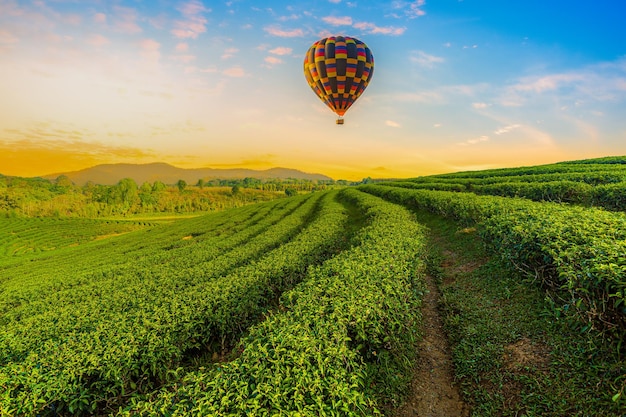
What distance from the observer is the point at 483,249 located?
11.7m

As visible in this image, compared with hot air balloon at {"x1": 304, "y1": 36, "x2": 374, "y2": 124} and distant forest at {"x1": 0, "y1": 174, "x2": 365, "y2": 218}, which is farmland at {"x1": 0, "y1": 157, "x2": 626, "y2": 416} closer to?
hot air balloon at {"x1": 304, "y1": 36, "x2": 374, "y2": 124}

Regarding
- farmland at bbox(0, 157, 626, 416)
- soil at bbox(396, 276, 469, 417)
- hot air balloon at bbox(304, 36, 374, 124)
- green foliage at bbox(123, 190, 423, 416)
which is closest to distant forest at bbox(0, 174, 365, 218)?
hot air balloon at bbox(304, 36, 374, 124)

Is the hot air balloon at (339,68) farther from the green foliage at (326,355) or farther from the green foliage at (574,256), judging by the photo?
the green foliage at (326,355)

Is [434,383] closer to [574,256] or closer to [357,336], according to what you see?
[357,336]

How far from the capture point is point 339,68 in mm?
23828

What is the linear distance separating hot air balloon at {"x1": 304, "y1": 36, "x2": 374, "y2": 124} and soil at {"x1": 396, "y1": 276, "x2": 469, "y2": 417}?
21563mm

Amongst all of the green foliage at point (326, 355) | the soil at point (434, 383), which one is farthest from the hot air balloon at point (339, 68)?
the soil at point (434, 383)

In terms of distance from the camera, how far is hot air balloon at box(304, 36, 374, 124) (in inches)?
931

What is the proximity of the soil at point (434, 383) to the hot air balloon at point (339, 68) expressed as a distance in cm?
2156

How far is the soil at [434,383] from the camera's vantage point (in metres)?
5.50

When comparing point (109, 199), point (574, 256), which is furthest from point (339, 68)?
point (109, 199)

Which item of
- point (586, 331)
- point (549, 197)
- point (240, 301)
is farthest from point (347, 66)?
point (586, 331)

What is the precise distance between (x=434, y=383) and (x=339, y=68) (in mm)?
23334

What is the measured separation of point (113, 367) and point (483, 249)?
1250cm
